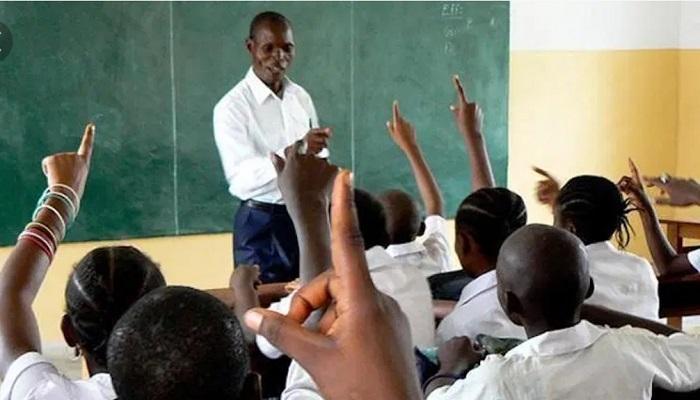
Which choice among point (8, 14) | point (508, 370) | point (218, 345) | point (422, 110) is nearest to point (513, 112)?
point (422, 110)

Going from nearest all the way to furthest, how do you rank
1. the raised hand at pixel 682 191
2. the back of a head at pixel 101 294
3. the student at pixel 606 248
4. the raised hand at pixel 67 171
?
1. the back of a head at pixel 101 294
2. the raised hand at pixel 67 171
3. the student at pixel 606 248
4. the raised hand at pixel 682 191

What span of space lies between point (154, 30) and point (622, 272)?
317cm

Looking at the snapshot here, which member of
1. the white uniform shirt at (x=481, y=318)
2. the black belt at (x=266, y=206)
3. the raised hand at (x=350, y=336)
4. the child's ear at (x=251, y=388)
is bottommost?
the white uniform shirt at (x=481, y=318)

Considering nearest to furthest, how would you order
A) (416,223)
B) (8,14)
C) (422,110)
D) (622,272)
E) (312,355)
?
(312,355), (622,272), (416,223), (8,14), (422,110)

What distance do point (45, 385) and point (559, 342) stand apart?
921 millimetres

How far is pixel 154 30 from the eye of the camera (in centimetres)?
531

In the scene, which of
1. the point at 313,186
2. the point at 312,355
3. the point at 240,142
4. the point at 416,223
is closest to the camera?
the point at 312,355

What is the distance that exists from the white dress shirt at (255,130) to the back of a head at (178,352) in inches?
121

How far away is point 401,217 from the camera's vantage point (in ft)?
10.2

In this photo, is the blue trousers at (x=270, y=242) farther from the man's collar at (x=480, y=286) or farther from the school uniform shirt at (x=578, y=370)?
the school uniform shirt at (x=578, y=370)

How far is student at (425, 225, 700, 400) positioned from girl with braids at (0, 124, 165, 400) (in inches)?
23.4

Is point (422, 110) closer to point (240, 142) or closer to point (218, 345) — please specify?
point (240, 142)

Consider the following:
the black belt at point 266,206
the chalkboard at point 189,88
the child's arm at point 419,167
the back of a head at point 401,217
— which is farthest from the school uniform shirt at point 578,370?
the chalkboard at point 189,88

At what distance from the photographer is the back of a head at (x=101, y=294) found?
1.80 meters
